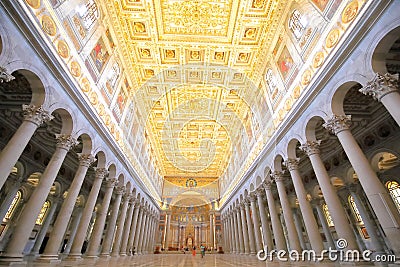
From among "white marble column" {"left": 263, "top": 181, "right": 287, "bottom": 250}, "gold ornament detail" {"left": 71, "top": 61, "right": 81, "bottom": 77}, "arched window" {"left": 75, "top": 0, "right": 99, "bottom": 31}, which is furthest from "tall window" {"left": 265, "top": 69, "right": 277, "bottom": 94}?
"gold ornament detail" {"left": 71, "top": 61, "right": 81, "bottom": 77}

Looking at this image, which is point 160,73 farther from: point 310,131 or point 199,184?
point 199,184

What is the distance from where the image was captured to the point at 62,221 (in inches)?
377

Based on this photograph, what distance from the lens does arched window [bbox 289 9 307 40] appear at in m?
11.2

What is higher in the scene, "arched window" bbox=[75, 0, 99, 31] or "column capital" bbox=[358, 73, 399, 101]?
"arched window" bbox=[75, 0, 99, 31]

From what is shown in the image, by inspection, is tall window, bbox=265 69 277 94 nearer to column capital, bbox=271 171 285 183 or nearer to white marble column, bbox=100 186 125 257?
column capital, bbox=271 171 285 183

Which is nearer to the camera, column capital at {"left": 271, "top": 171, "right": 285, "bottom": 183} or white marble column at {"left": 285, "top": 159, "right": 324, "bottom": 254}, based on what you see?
white marble column at {"left": 285, "top": 159, "right": 324, "bottom": 254}

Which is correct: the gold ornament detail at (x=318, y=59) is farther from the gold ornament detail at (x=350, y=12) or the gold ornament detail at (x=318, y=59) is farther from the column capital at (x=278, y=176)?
the column capital at (x=278, y=176)

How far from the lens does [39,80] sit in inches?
316

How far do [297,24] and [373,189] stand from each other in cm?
902

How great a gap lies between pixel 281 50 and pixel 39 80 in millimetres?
12524

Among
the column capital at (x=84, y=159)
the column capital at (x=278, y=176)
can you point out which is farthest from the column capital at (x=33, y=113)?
the column capital at (x=278, y=176)

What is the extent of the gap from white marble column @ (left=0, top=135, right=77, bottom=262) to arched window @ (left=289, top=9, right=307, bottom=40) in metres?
12.4

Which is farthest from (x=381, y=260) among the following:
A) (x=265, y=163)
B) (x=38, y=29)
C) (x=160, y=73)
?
(x=160, y=73)

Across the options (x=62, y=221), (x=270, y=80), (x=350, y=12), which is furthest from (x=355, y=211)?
(x=62, y=221)
